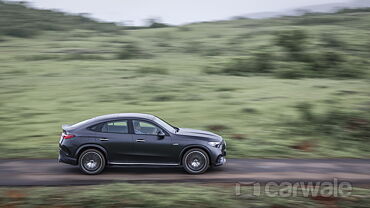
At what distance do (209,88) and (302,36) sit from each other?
11.9 metres

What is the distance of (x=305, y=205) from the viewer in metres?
10.5

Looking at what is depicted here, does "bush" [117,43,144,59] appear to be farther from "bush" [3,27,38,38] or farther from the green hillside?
"bush" [3,27,38,38]

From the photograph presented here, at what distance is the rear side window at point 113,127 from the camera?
42.5 feet

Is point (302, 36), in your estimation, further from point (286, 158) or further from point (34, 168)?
point (34, 168)

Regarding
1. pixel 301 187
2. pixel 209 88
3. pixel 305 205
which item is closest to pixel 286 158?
pixel 301 187

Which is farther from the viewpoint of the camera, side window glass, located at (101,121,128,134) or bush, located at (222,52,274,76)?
bush, located at (222,52,274,76)

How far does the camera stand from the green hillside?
18.8 m

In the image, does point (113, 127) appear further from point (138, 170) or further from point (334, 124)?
point (334, 124)

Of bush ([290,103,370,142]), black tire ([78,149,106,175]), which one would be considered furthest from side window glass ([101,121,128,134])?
bush ([290,103,370,142])

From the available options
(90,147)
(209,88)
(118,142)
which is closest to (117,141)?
(118,142)

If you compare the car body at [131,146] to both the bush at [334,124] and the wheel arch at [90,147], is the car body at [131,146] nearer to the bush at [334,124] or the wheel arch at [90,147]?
the wheel arch at [90,147]

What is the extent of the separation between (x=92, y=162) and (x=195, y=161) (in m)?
2.57

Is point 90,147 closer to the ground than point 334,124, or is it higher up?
higher up

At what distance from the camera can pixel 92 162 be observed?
12891 millimetres
